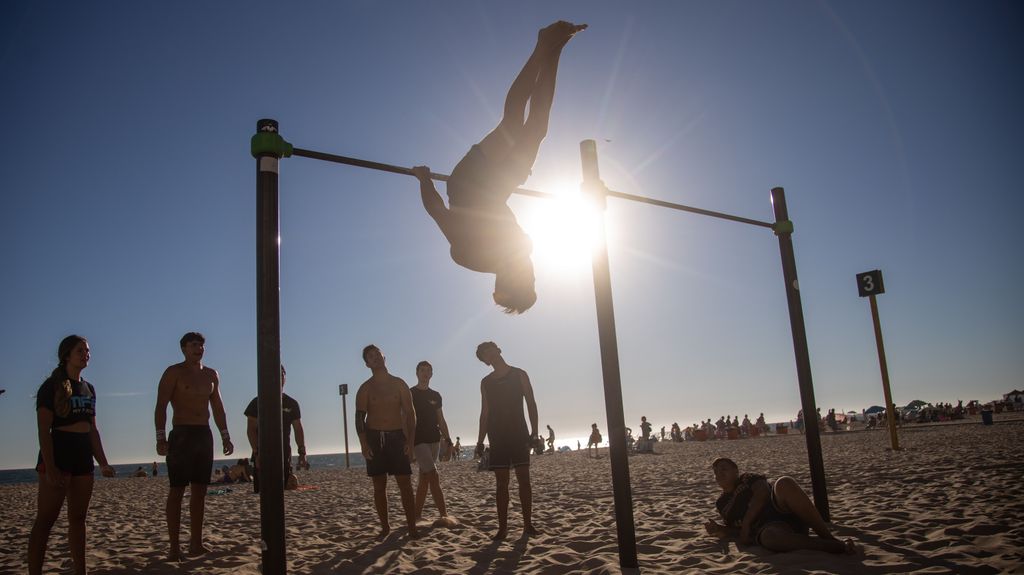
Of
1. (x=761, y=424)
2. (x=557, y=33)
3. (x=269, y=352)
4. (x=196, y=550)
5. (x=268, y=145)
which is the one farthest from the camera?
(x=761, y=424)

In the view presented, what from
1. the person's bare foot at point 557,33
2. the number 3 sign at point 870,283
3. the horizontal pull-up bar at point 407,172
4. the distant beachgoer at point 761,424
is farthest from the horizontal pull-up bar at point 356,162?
the distant beachgoer at point 761,424

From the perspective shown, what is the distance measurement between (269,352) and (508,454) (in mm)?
3061

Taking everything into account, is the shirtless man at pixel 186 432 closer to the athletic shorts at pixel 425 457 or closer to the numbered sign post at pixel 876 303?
the athletic shorts at pixel 425 457

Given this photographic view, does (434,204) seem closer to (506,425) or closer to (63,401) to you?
(506,425)

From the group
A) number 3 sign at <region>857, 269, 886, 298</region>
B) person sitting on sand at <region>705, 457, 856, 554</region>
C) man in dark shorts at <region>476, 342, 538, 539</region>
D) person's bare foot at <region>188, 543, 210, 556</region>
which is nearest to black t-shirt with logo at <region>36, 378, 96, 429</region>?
person's bare foot at <region>188, 543, 210, 556</region>

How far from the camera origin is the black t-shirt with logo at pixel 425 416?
6453mm

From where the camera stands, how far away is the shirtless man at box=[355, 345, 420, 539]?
5.71 metres

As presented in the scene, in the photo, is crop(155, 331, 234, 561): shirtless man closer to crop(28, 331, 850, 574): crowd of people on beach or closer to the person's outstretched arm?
crop(28, 331, 850, 574): crowd of people on beach

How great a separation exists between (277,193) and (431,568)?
116 inches

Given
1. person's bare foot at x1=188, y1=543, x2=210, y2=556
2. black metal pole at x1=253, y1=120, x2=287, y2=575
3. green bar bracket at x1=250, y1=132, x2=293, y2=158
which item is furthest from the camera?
person's bare foot at x1=188, y1=543, x2=210, y2=556

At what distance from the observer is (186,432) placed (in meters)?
4.92

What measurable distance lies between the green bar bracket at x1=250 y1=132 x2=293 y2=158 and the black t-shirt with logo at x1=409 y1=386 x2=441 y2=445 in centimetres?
355

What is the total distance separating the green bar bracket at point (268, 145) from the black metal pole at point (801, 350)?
177 inches

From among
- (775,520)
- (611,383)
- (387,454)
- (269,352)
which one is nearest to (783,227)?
(611,383)
